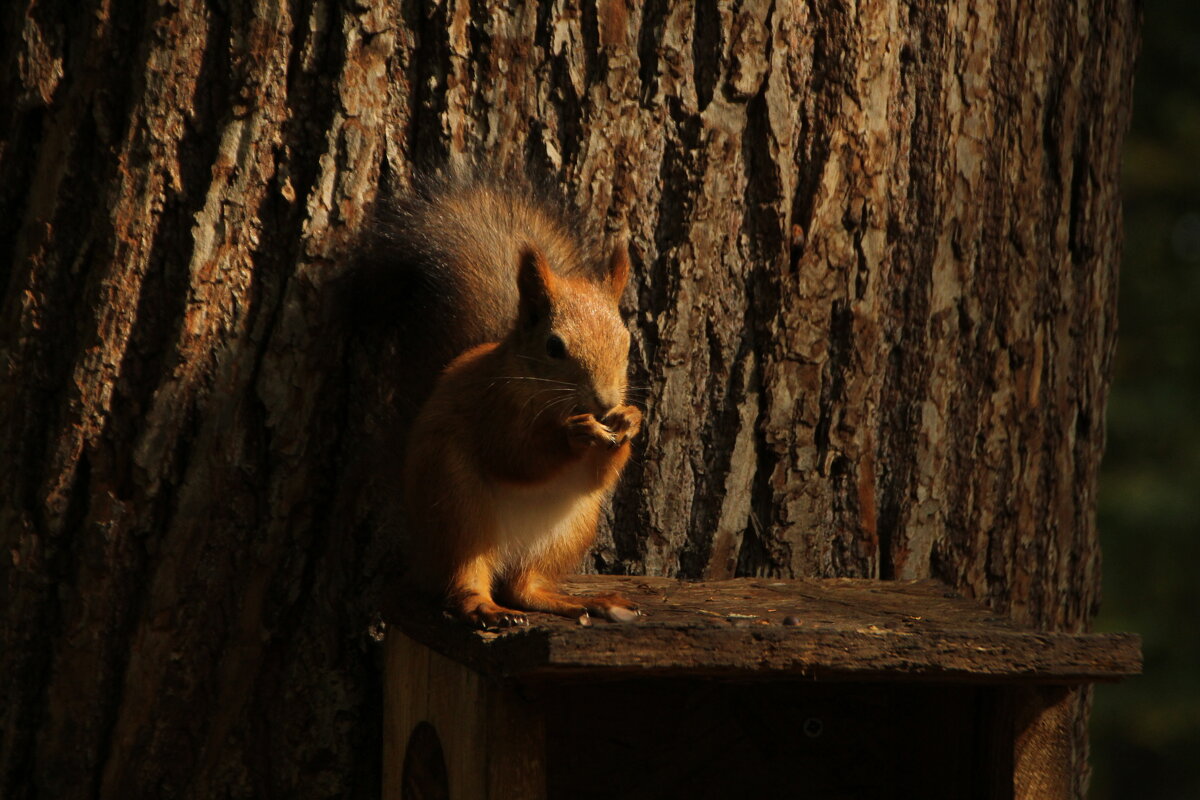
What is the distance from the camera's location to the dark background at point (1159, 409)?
6.22m

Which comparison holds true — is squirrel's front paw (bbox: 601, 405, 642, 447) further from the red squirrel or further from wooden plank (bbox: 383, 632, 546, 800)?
wooden plank (bbox: 383, 632, 546, 800)

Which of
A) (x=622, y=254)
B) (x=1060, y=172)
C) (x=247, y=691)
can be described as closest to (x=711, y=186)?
(x=622, y=254)

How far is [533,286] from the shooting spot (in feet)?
5.20

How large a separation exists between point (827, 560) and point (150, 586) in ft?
3.03

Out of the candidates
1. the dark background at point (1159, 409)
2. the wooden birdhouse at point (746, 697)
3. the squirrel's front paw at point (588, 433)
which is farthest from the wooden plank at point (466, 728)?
the dark background at point (1159, 409)

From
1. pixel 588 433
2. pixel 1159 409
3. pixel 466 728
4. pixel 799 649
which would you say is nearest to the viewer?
pixel 799 649

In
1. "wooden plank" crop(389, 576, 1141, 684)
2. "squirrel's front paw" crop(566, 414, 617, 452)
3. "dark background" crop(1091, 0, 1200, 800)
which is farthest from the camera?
"dark background" crop(1091, 0, 1200, 800)

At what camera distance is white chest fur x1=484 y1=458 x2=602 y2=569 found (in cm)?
157

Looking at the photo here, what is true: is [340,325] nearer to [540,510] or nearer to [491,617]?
[540,510]

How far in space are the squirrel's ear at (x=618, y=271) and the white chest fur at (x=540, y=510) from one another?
0.71 ft

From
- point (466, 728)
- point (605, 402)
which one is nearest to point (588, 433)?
point (605, 402)

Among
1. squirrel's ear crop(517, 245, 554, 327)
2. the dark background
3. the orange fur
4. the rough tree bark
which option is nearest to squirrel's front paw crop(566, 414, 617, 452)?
the orange fur

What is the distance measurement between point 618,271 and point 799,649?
0.60m

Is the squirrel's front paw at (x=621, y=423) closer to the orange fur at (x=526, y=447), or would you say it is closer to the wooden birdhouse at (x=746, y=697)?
the orange fur at (x=526, y=447)
